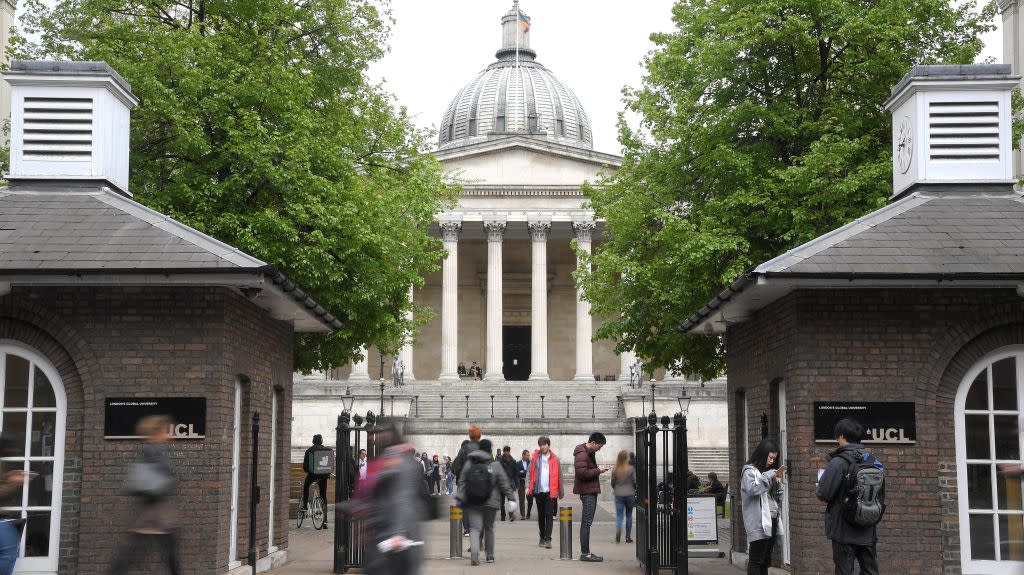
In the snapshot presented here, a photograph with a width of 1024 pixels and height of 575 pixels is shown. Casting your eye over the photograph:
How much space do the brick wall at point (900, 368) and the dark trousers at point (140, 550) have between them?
6.69 metres

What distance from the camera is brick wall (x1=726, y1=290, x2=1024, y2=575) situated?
1306 centimetres

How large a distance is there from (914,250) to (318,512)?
15559 mm

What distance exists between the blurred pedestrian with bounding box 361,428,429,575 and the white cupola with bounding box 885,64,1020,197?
8390 millimetres

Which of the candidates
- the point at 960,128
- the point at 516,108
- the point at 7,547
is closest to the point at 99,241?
the point at 7,547

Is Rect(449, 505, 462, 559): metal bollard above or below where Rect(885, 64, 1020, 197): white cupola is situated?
below

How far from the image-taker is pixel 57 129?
15078 mm

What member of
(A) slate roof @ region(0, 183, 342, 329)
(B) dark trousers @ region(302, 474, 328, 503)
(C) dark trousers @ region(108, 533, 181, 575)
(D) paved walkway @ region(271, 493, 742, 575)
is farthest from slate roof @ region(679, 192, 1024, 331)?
(B) dark trousers @ region(302, 474, 328, 503)

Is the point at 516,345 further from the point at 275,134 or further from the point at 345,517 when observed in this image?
the point at 345,517

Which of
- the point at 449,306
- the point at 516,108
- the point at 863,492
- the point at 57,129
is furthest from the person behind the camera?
the point at 516,108

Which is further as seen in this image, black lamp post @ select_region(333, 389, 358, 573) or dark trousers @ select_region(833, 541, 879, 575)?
black lamp post @ select_region(333, 389, 358, 573)

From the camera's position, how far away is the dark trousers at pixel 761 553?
13.7 metres

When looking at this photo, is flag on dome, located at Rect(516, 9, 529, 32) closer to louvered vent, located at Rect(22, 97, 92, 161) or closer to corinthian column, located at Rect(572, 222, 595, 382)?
corinthian column, located at Rect(572, 222, 595, 382)

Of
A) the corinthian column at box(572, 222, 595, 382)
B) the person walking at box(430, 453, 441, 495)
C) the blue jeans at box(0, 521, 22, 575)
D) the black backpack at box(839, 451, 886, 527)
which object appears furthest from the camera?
the corinthian column at box(572, 222, 595, 382)

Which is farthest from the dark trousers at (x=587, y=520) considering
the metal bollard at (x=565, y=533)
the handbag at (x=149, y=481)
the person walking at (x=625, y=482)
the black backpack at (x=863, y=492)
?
the handbag at (x=149, y=481)
